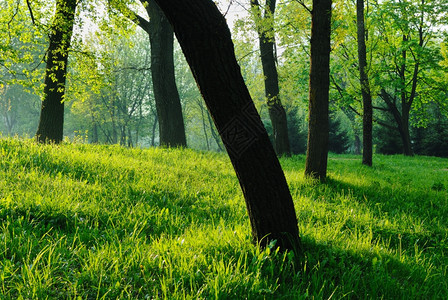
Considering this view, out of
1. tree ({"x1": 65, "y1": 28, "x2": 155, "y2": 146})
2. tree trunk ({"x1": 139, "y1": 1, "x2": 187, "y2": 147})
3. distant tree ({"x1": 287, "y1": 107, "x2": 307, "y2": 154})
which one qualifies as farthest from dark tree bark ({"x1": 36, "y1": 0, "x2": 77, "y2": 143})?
tree ({"x1": 65, "y1": 28, "x2": 155, "y2": 146})

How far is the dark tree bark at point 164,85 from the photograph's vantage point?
11.1 metres

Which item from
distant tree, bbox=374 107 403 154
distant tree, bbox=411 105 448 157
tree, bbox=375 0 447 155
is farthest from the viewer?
distant tree, bbox=374 107 403 154

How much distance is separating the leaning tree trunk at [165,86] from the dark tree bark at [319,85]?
5.72 m

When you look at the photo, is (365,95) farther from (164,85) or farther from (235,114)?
(235,114)

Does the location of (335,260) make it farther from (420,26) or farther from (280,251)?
(420,26)

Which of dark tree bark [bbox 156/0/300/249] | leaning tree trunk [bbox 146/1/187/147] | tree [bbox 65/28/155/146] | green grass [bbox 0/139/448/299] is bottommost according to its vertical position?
green grass [bbox 0/139/448/299]

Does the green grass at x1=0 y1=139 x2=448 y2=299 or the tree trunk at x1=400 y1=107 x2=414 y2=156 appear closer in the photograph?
the green grass at x1=0 y1=139 x2=448 y2=299

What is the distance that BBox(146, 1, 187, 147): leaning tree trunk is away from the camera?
11.1 metres

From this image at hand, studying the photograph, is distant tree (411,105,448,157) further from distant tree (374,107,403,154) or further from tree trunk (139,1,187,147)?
tree trunk (139,1,187,147)

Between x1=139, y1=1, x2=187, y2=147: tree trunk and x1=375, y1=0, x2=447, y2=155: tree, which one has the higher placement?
x1=375, y1=0, x2=447, y2=155: tree

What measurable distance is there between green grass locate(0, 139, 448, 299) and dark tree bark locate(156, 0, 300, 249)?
0.33m

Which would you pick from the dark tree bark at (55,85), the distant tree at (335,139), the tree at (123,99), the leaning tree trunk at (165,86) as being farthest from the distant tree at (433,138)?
the tree at (123,99)

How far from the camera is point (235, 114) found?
2613mm

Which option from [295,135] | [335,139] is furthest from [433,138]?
[295,135]
